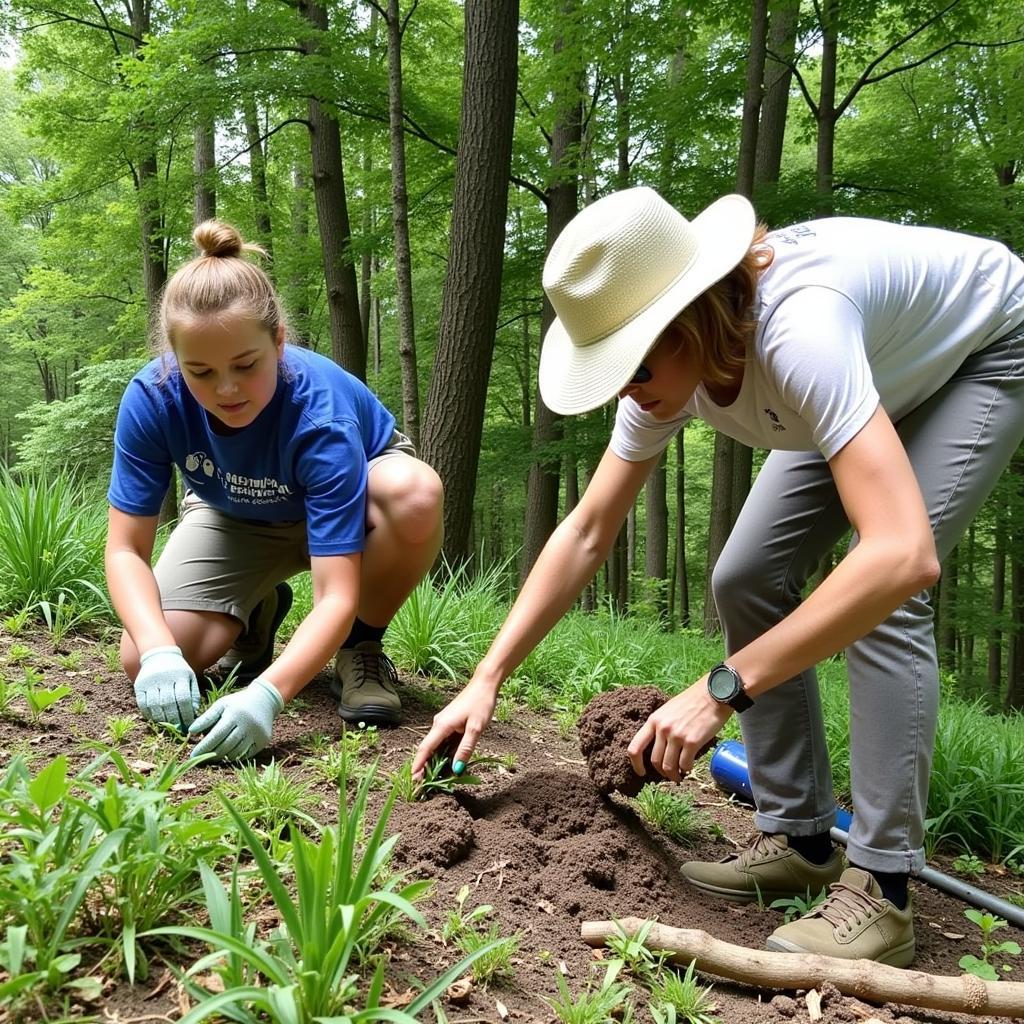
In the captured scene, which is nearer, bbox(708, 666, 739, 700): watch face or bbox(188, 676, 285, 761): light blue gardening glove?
bbox(708, 666, 739, 700): watch face

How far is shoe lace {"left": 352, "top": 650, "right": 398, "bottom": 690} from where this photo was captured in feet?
8.64

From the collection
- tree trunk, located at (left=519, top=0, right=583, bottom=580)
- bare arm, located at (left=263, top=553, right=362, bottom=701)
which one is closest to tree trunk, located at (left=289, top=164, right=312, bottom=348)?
tree trunk, located at (left=519, top=0, right=583, bottom=580)

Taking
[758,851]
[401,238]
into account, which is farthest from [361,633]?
[401,238]

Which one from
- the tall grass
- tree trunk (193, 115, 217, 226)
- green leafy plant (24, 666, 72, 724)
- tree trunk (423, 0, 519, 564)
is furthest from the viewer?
tree trunk (193, 115, 217, 226)

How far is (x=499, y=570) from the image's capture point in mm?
4348

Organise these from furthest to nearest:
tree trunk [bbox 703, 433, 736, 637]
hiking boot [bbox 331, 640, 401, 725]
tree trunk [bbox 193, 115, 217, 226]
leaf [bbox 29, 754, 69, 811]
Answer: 1. tree trunk [bbox 193, 115, 217, 226]
2. tree trunk [bbox 703, 433, 736, 637]
3. hiking boot [bbox 331, 640, 401, 725]
4. leaf [bbox 29, 754, 69, 811]

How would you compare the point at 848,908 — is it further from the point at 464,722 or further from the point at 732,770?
the point at 732,770

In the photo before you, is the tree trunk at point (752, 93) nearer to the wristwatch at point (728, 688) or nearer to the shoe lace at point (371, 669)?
the shoe lace at point (371, 669)

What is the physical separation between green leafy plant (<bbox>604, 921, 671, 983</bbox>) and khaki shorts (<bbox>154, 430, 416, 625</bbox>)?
1615 millimetres

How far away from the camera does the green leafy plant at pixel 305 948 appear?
1.00 meters

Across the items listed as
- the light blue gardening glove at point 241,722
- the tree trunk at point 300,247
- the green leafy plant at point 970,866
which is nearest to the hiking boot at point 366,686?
the light blue gardening glove at point 241,722

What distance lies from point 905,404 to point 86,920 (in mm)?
1773

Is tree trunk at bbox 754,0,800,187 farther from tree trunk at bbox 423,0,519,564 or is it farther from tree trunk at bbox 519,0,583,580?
tree trunk at bbox 423,0,519,564

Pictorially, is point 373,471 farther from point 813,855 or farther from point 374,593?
point 813,855
